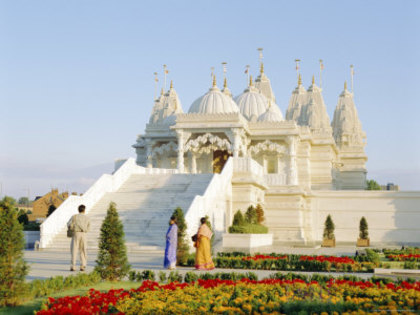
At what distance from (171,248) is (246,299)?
6404 millimetres

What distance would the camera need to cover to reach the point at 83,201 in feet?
77.6

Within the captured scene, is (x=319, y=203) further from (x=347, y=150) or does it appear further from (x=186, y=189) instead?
(x=347, y=150)

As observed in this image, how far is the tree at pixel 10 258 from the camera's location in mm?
8148

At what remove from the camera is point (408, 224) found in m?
34.2

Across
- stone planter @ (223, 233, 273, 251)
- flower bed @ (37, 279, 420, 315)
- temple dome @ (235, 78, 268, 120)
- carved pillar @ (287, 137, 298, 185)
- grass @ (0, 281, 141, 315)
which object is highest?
temple dome @ (235, 78, 268, 120)

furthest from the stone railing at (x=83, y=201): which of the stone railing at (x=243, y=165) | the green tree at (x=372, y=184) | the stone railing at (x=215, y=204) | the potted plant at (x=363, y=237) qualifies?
the green tree at (x=372, y=184)

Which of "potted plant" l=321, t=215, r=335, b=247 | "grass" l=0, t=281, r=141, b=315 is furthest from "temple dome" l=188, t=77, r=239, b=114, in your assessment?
"grass" l=0, t=281, r=141, b=315

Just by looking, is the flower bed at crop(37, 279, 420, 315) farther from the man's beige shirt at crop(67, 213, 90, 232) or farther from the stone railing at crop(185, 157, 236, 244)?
the stone railing at crop(185, 157, 236, 244)

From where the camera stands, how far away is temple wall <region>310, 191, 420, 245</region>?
3425 centimetres

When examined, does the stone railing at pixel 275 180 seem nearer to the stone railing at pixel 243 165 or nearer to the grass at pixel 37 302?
the stone railing at pixel 243 165

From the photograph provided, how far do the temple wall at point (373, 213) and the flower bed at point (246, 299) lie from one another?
2613cm

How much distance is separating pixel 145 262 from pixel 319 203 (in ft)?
71.7

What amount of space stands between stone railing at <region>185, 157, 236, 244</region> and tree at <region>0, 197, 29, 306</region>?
12.0 m

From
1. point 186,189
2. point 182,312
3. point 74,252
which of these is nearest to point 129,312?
point 182,312
